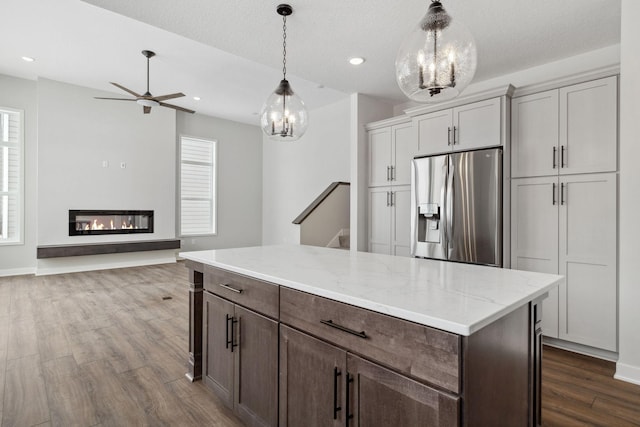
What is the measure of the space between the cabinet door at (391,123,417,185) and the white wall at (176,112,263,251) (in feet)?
15.9

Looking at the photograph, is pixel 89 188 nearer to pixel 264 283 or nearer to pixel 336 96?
pixel 336 96

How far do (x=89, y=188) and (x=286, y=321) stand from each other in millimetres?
6112

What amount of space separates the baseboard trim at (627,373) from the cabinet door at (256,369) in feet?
8.17

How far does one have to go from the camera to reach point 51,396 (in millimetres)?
2111

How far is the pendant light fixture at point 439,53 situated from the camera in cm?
153

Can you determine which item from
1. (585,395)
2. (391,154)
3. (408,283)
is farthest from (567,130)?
(408,283)

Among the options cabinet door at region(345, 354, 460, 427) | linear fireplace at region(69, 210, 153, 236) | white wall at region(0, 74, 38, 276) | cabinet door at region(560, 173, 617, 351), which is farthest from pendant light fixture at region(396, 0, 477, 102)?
white wall at region(0, 74, 38, 276)

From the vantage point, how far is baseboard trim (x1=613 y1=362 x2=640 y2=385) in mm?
2348

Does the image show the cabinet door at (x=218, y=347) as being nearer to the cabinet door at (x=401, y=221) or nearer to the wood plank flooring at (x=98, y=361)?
the wood plank flooring at (x=98, y=361)

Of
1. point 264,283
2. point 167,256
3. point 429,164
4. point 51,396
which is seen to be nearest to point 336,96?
point 429,164

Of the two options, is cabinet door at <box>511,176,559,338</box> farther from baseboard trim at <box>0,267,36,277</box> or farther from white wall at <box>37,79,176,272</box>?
baseboard trim at <box>0,267,36,277</box>

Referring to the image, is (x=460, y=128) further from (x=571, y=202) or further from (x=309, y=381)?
(x=309, y=381)

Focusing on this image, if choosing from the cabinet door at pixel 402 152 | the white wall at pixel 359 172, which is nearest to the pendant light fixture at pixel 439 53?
→ the cabinet door at pixel 402 152

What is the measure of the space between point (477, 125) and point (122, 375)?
3.73 meters
